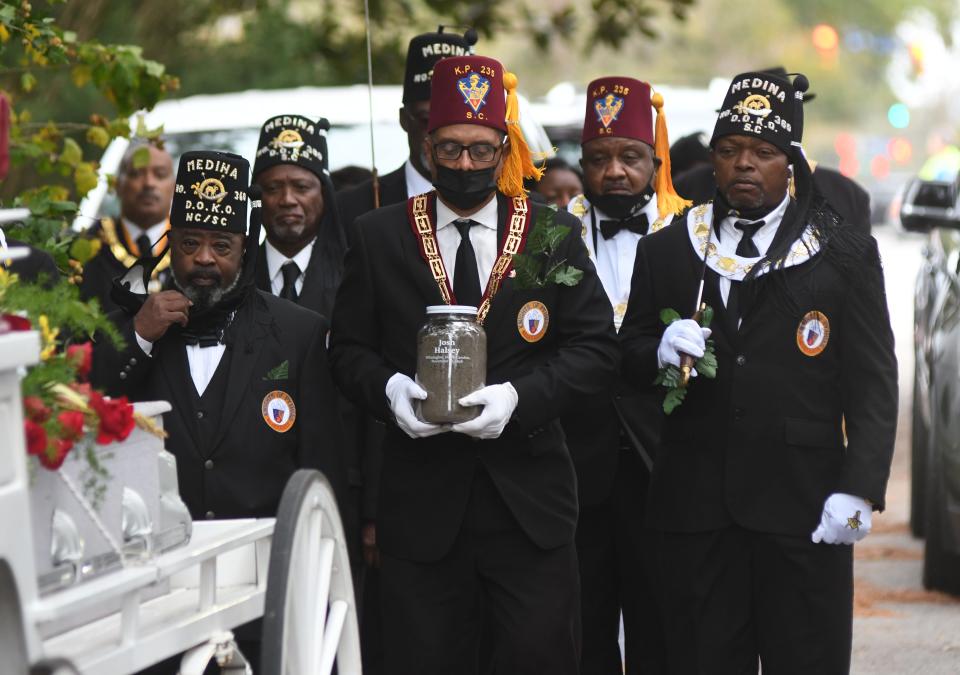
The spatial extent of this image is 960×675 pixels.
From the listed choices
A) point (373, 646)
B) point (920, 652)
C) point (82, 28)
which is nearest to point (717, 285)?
point (373, 646)

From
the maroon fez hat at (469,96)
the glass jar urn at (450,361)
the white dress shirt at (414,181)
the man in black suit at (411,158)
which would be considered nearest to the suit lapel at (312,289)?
the man in black suit at (411,158)

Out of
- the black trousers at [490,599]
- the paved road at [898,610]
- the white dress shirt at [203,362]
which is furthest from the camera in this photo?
the paved road at [898,610]

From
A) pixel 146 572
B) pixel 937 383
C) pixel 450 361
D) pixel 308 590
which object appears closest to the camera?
pixel 146 572

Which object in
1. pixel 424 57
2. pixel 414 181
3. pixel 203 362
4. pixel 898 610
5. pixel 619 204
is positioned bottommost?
pixel 898 610

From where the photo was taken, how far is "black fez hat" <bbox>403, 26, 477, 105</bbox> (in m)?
8.12

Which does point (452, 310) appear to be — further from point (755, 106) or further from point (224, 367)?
point (755, 106)

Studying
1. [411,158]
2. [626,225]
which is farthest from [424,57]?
[626,225]

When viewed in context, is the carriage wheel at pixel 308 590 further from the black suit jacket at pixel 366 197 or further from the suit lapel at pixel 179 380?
the black suit jacket at pixel 366 197

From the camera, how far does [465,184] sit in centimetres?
611

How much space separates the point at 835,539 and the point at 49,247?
292cm

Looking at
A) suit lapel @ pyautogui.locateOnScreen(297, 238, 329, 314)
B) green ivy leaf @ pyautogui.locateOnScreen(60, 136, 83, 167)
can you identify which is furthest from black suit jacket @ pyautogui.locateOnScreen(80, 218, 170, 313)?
suit lapel @ pyautogui.locateOnScreen(297, 238, 329, 314)

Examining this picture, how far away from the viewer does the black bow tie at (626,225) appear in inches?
306

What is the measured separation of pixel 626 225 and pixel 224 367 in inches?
80.4

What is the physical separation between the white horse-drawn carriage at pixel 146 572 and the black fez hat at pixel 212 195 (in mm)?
1208
